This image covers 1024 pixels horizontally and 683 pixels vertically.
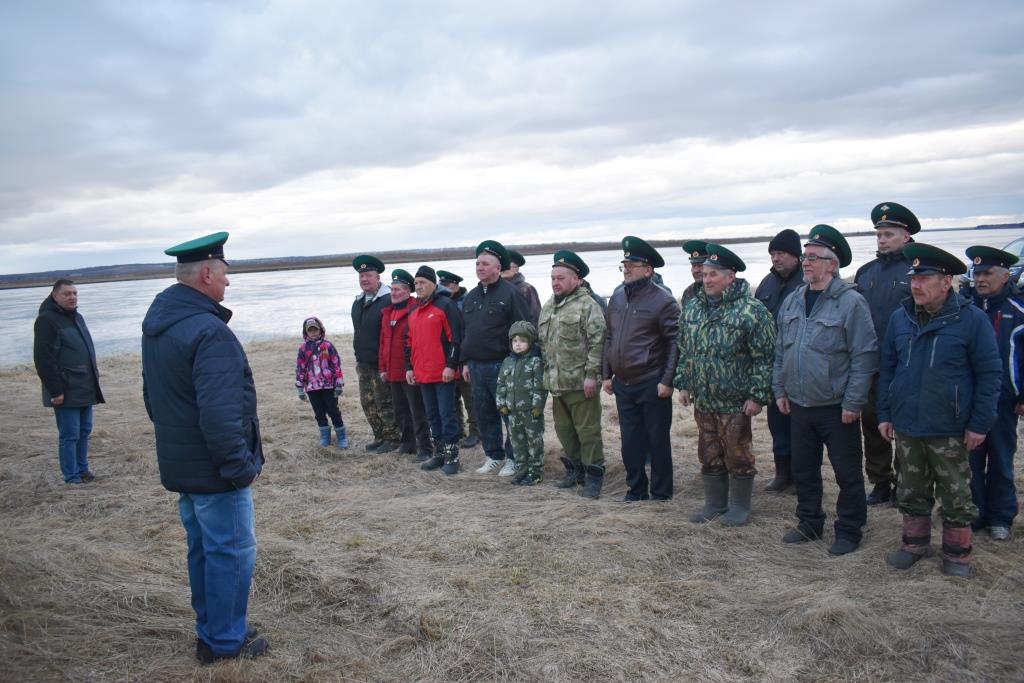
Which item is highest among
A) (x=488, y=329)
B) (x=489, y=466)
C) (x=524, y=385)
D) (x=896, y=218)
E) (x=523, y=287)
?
(x=896, y=218)

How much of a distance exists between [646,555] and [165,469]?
289 centimetres

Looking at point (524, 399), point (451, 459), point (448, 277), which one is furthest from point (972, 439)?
point (448, 277)

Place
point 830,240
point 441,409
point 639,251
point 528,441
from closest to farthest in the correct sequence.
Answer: point 830,240
point 639,251
point 528,441
point 441,409

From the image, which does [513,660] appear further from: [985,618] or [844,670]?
[985,618]

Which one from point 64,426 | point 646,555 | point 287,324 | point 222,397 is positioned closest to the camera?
point 222,397

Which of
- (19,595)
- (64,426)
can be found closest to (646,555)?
(19,595)

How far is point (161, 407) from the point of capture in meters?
3.22

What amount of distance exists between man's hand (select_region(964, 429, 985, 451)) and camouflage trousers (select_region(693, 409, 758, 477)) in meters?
1.31

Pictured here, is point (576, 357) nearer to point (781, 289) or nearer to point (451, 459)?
point (781, 289)

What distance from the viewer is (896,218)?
498cm

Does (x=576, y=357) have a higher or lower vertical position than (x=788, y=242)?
lower

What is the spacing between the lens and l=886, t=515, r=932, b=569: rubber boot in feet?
13.9

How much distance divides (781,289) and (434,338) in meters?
3.27

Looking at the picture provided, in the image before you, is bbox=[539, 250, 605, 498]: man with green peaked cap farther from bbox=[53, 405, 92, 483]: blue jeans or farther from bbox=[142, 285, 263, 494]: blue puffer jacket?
bbox=[53, 405, 92, 483]: blue jeans
